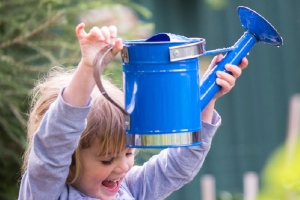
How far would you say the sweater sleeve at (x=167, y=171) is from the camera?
2.19 m

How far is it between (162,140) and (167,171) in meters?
0.54

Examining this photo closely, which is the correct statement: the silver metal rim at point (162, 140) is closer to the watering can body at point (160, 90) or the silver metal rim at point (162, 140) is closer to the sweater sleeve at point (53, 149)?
the watering can body at point (160, 90)

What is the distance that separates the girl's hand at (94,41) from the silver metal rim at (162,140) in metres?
0.21

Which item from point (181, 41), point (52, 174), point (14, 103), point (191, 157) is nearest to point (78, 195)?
point (52, 174)

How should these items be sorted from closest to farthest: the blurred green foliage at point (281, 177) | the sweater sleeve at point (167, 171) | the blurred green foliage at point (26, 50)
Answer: the blurred green foliage at point (281, 177)
the sweater sleeve at point (167, 171)
the blurred green foliage at point (26, 50)

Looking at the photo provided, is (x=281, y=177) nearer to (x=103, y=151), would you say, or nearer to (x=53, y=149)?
(x=53, y=149)

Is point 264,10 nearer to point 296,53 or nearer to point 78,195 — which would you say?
point 296,53

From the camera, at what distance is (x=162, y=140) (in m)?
1.71

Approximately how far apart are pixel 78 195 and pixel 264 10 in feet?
14.1

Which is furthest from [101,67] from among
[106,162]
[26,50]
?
[26,50]

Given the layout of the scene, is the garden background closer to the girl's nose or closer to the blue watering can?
the girl's nose

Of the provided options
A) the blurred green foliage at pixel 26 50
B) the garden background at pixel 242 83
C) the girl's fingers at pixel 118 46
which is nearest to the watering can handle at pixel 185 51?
the girl's fingers at pixel 118 46

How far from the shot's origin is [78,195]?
2039 mm

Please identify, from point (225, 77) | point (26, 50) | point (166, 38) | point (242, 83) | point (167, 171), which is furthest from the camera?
point (242, 83)
